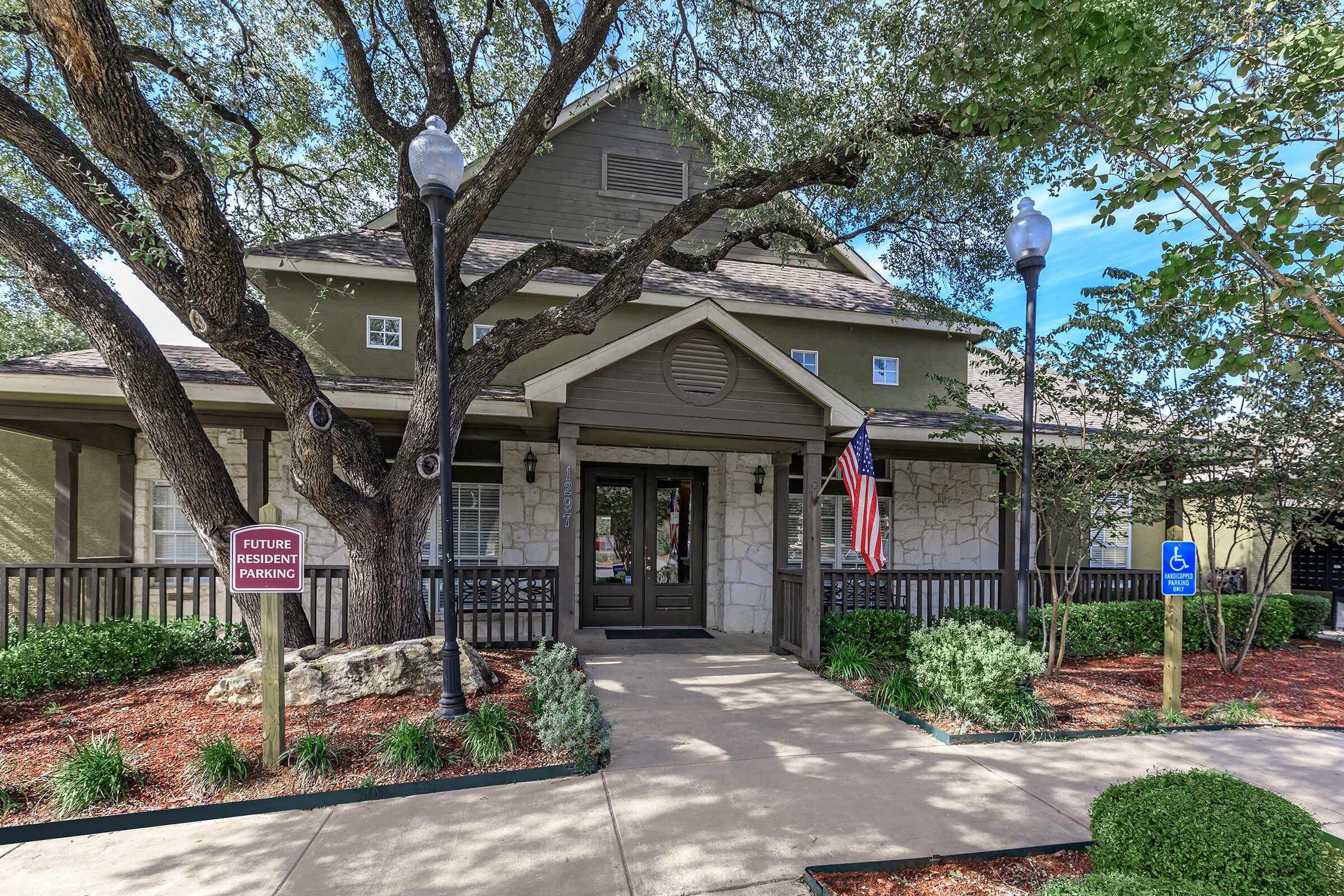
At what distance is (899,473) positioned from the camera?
34.1 ft

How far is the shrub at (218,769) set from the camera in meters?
3.92

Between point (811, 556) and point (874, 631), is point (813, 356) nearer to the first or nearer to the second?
point (811, 556)

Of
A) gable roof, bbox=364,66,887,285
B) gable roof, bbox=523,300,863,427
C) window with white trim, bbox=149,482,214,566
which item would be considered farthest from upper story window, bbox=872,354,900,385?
window with white trim, bbox=149,482,214,566

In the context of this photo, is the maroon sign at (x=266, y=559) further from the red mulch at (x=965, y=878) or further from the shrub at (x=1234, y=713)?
the shrub at (x=1234, y=713)

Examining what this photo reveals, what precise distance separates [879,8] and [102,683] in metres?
9.86

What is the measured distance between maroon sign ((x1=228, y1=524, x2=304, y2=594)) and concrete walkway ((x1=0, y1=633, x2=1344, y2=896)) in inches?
55.1

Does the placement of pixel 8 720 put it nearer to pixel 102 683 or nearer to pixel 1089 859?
pixel 102 683

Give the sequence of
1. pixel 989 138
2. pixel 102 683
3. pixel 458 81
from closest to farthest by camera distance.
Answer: pixel 102 683
pixel 989 138
pixel 458 81

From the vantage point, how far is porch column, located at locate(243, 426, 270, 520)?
24.2 feet

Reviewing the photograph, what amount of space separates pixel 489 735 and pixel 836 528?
7.02m

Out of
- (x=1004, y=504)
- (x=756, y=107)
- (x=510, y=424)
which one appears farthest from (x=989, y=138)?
(x=510, y=424)

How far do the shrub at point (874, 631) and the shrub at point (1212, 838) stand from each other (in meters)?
4.72

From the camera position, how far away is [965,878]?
3.12 metres

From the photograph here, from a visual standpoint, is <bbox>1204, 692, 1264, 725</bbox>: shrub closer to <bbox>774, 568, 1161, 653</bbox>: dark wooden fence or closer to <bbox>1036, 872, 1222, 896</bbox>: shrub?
<bbox>774, 568, 1161, 653</bbox>: dark wooden fence
